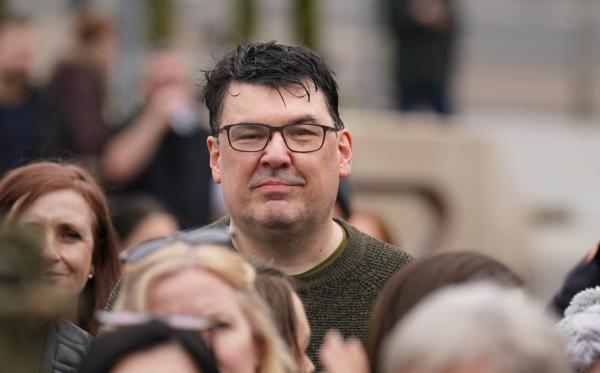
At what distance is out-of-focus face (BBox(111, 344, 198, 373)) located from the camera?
10.5 feet

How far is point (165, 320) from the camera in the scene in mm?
3320

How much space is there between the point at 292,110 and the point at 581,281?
127 centimetres

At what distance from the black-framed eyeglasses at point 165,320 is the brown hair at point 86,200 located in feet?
5.27

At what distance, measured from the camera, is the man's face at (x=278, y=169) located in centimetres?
456

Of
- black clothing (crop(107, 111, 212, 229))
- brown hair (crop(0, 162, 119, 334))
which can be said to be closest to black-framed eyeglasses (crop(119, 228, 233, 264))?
brown hair (crop(0, 162, 119, 334))

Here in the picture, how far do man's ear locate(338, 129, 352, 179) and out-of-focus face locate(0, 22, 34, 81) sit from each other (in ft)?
16.9

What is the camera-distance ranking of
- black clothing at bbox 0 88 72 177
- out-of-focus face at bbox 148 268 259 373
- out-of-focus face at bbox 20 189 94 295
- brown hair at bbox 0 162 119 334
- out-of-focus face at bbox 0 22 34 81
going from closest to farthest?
1. out-of-focus face at bbox 148 268 259 373
2. out-of-focus face at bbox 20 189 94 295
3. brown hair at bbox 0 162 119 334
4. black clothing at bbox 0 88 72 177
5. out-of-focus face at bbox 0 22 34 81

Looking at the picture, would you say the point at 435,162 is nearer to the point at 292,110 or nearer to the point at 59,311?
the point at 292,110

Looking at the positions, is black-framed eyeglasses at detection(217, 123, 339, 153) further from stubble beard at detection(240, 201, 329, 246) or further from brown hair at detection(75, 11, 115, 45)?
brown hair at detection(75, 11, 115, 45)

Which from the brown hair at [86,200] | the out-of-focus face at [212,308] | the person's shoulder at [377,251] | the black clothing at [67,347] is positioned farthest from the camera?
the brown hair at [86,200]

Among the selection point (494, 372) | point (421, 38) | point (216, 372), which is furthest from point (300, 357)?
point (421, 38)

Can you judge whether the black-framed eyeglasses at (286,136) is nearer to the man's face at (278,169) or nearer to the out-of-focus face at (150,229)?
the man's face at (278,169)

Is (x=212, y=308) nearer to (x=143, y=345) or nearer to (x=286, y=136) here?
(x=143, y=345)

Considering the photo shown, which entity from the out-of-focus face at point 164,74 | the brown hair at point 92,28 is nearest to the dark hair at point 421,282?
the out-of-focus face at point 164,74
